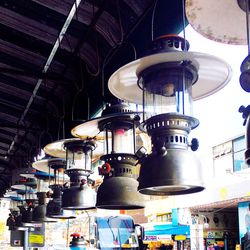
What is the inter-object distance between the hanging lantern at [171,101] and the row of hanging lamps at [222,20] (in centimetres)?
9

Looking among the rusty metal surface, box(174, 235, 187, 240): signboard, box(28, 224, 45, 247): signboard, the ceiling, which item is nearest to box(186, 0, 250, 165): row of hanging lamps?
the rusty metal surface

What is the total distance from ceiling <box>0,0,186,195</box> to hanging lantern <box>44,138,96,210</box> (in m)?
0.20

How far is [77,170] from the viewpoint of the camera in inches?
120

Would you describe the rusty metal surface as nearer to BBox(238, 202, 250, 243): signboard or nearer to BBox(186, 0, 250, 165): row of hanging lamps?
BBox(186, 0, 250, 165): row of hanging lamps

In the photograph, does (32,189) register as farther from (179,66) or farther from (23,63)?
(179,66)

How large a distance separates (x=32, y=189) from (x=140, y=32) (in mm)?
3474

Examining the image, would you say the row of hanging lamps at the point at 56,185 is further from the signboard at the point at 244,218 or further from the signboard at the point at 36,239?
the signboard at the point at 244,218

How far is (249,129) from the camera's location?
1207mm

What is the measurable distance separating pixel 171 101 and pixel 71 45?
1815 mm

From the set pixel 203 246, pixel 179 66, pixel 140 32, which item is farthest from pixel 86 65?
pixel 203 246

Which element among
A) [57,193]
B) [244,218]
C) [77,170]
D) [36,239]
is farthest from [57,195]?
[244,218]

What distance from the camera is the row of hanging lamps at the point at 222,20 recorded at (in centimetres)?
136

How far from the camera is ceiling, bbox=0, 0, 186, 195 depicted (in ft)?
8.18

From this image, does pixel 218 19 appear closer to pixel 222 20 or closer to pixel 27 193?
pixel 222 20
